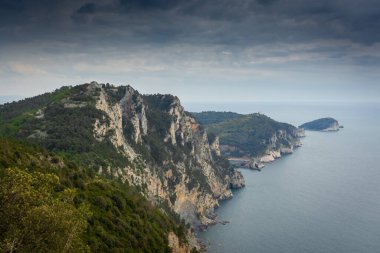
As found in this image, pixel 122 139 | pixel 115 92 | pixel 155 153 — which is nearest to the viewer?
pixel 122 139

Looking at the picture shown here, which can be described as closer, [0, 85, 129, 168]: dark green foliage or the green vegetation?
the green vegetation

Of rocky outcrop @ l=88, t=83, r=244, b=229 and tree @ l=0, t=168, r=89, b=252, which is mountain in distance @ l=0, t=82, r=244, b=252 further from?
tree @ l=0, t=168, r=89, b=252

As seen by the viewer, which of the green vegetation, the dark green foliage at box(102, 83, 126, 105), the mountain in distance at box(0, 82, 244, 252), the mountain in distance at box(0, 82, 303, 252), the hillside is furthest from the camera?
the dark green foliage at box(102, 83, 126, 105)

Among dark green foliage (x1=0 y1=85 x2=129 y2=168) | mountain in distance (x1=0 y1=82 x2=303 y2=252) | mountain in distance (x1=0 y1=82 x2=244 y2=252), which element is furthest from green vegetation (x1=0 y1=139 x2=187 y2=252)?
dark green foliage (x1=0 y1=85 x2=129 y2=168)

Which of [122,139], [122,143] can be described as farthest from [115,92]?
[122,143]

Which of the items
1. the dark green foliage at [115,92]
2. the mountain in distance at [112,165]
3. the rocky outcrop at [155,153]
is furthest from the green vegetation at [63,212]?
the dark green foliage at [115,92]

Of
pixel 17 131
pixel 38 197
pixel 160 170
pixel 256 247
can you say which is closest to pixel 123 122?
pixel 160 170

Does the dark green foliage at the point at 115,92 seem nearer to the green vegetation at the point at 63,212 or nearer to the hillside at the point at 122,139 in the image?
the hillside at the point at 122,139

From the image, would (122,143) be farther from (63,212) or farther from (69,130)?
(63,212)
